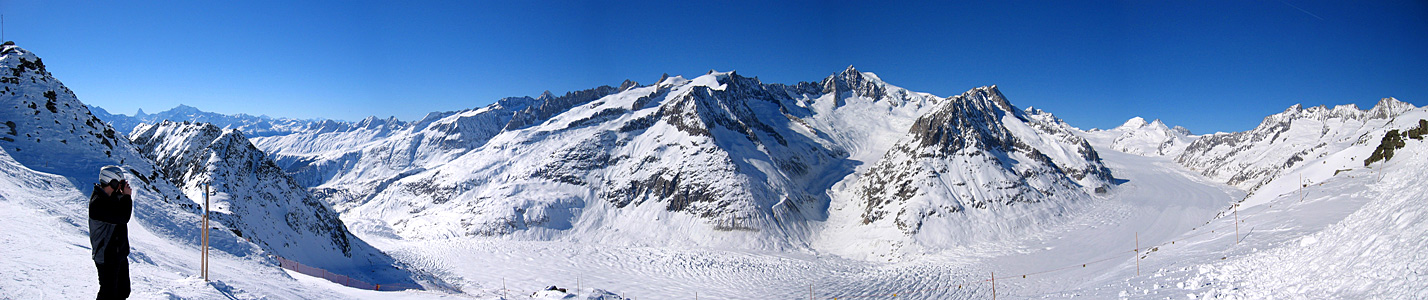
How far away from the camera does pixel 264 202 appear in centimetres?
5319

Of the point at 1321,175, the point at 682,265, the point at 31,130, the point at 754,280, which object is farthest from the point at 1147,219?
the point at 31,130

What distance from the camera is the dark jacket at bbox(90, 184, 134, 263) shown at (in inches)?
345

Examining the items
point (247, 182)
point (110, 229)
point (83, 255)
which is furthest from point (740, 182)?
point (110, 229)

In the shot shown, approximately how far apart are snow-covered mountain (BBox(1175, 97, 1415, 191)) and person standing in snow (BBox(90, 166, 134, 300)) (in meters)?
145

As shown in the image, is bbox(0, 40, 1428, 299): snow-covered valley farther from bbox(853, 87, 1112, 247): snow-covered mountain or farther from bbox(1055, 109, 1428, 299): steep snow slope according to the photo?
bbox(853, 87, 1112, 247): snow-covered mountain

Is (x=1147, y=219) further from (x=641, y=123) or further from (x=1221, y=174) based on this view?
(x=641, y=123)

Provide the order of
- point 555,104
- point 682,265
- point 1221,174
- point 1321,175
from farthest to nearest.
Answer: point 555,104
point 1221,174
point 682,265
point 1321,175

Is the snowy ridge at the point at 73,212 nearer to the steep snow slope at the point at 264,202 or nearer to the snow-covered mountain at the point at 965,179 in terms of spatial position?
the steep snow slope at the point at 264,202

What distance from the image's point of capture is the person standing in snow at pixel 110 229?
8.85 metres

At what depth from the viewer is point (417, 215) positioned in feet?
369

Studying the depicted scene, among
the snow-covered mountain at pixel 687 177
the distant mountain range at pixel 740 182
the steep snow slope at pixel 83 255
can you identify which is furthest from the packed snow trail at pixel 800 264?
the steep snow slope at pixel 83 255

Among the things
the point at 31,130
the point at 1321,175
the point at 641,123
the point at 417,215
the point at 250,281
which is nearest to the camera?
the point at 250,281

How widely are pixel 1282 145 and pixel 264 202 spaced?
215382 mm

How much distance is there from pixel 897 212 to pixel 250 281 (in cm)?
8603
